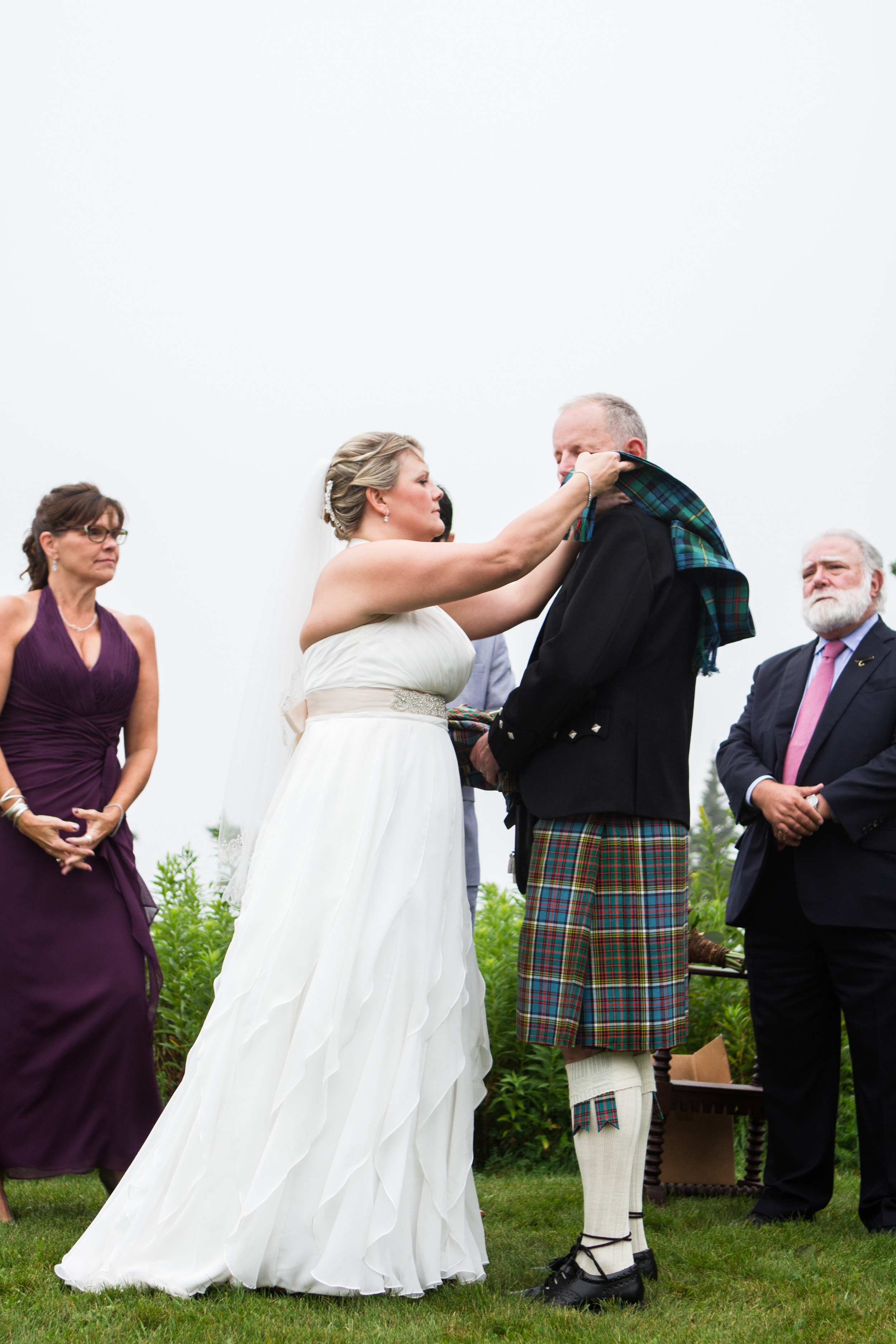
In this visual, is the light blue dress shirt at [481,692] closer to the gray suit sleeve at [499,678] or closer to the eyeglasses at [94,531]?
the gray suit sleeve at [499,678]

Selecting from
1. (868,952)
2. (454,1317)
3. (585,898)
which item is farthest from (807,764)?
(454,1317)

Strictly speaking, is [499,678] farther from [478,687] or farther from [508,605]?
[508,605]

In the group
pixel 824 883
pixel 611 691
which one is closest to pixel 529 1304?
pixel 611 691

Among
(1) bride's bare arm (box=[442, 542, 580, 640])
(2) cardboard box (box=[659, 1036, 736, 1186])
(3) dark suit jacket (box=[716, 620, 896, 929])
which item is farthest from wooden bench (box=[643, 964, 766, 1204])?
(1) bride's bare arm (box=[442, 542, 580, 640])

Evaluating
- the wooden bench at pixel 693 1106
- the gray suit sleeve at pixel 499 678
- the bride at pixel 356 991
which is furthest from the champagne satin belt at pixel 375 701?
the wooden bench at pixel 693 1106

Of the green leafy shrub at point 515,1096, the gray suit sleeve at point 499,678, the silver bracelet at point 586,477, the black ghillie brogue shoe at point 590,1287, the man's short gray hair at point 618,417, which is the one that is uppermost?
the man's short gray hair at point 618,417

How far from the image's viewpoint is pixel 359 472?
3.32 metres

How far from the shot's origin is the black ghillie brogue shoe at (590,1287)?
2.77 metres

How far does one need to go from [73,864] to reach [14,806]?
30 centimetres

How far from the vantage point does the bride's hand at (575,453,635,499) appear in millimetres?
3000

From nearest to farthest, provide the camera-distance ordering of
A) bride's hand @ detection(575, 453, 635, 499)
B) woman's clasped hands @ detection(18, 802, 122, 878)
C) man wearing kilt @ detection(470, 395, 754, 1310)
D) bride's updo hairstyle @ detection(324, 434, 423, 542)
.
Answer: man wearing kilt @ detection(470, 395, 754, 1310) → bride's hand @ detection(575, 453, 635, 499) → bride's updo hairstyle @ detection(324, 434, 423, 542) → woman's clasped hands @ detection(18, 802, 122, 878)

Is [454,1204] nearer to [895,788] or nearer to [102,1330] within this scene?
[102,1330]

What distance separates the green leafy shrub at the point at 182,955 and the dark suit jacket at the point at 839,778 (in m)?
2.81

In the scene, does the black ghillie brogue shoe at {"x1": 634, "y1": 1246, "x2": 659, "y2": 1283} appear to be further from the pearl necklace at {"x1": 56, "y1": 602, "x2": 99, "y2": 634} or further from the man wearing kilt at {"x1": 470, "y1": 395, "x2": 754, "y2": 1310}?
the pearl necklace at {"x1": 56, "y1": 602, "x2": 99, "y2": 634}
